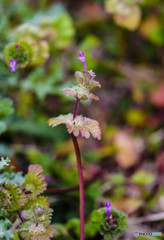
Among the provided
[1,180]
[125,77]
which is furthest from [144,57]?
[1,180]

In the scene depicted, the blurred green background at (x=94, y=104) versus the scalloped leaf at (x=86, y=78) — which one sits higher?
the blurred green background at (x=94, y=104)

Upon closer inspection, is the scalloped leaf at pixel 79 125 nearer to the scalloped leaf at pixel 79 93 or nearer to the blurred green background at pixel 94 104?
the scalloped leaf at pixel 79 93

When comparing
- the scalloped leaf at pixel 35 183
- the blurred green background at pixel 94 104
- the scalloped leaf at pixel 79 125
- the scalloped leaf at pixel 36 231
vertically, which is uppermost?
the blurred green background at pixel 94 104

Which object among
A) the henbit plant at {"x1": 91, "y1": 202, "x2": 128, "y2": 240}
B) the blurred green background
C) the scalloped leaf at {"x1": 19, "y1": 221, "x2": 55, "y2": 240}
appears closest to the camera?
the scalloped leaf at {"x1": 19, "y1": 221, "x2": 55, "y2": 240}

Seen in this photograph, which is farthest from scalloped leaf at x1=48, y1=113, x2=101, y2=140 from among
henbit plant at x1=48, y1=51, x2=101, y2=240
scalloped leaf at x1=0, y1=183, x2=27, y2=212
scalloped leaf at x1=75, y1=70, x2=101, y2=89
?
scalloped leaf at x1=0, y1=183, x2=27, y2=212

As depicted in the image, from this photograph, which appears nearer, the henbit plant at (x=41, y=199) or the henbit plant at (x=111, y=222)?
the henbit plant at (x=41, y=199)

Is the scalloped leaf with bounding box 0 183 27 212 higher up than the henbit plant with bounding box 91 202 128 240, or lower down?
higher up

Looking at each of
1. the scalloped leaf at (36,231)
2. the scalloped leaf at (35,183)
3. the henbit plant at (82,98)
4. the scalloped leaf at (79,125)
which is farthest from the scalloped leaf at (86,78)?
the scalloped leaf at (36,231)

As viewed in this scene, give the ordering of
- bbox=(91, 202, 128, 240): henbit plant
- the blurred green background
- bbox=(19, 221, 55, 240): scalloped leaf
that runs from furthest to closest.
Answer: the blurred green background
bbox=(91, 202, 128, 240): henbit plant
bbox=(19, 221, 55, 240): scalloped leaf

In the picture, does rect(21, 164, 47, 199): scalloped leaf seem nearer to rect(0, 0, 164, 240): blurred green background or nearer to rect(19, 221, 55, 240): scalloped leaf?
rect(19, 221, 55, 240): scalloped leaf
